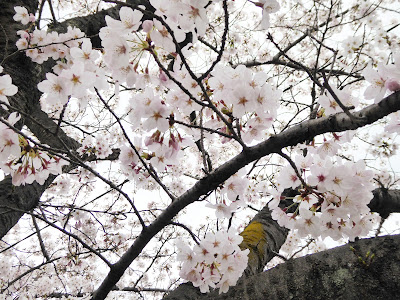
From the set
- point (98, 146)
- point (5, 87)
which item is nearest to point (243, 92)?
point (5, 87)

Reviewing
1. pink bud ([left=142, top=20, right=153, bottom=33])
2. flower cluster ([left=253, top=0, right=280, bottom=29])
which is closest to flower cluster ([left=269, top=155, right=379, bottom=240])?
flower cluster ([left=253, top=0, right=280, bottom=29])

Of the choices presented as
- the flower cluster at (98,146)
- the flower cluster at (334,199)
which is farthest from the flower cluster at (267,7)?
the flower cluster at (98,146)

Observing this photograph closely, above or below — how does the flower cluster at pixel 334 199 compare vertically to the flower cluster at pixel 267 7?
below

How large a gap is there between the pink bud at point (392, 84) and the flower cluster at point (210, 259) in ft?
3.15

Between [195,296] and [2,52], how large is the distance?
2.22 metres

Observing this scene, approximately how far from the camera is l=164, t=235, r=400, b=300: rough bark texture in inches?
39.1

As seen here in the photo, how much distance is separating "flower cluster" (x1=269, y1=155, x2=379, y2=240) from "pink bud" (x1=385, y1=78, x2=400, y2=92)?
0.40 metres

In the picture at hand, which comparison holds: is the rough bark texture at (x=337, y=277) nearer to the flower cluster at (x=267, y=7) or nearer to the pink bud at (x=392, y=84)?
the pink bud at (x=392, y=84)

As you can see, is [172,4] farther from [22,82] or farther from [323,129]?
[22,82]

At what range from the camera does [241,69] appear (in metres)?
1.14

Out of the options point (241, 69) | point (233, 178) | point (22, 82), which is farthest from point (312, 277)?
point (22, 82)

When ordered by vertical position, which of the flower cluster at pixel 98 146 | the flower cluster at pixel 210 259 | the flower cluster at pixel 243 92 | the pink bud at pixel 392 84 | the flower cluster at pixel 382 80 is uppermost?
the flower cluster at pixel 98 146

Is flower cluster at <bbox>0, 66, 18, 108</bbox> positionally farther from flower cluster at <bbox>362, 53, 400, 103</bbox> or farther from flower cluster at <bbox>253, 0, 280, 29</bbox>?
flower cluster at <bbox>362, 53, 400, 103</bbox>

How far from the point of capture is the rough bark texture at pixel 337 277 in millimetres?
992
